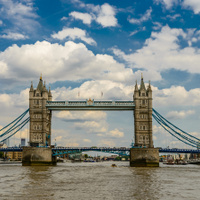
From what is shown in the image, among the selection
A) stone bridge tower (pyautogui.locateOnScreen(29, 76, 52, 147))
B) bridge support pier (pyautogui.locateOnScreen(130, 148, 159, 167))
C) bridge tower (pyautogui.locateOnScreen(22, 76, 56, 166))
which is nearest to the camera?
bridge support pier (pyautogui.locateOnScreen(130, 148, 159, 167))

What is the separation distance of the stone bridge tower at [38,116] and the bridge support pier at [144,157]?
953 inches

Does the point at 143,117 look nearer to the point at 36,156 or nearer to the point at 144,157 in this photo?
the point at 144,157

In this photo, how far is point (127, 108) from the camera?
8869 centimetres

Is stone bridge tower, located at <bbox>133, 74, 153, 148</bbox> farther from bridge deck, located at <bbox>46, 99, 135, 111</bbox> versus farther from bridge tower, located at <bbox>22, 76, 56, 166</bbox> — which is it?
bridge tower, located at <bbox>22, 76, 56, 166</bbox>

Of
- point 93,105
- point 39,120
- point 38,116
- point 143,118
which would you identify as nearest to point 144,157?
point 143,118

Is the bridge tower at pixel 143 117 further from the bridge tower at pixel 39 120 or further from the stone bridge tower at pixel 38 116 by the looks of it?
the stone bridge tower at pixel 38 116

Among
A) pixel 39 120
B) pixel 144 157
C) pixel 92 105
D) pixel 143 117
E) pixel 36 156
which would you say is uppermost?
pixel 92 105

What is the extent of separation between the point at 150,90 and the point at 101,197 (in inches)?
2537

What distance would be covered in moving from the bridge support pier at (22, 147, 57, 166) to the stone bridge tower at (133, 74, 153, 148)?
23182mm

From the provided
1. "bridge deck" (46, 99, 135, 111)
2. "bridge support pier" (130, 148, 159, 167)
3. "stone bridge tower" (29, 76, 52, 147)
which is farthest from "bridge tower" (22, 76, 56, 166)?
"bridge support pier" (130, 148, 159, 167)

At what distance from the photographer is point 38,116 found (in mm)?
88625

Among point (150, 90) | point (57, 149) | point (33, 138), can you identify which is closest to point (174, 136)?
point (150, 90)

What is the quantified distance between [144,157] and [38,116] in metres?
30.7

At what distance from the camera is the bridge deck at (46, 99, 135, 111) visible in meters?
86.4
